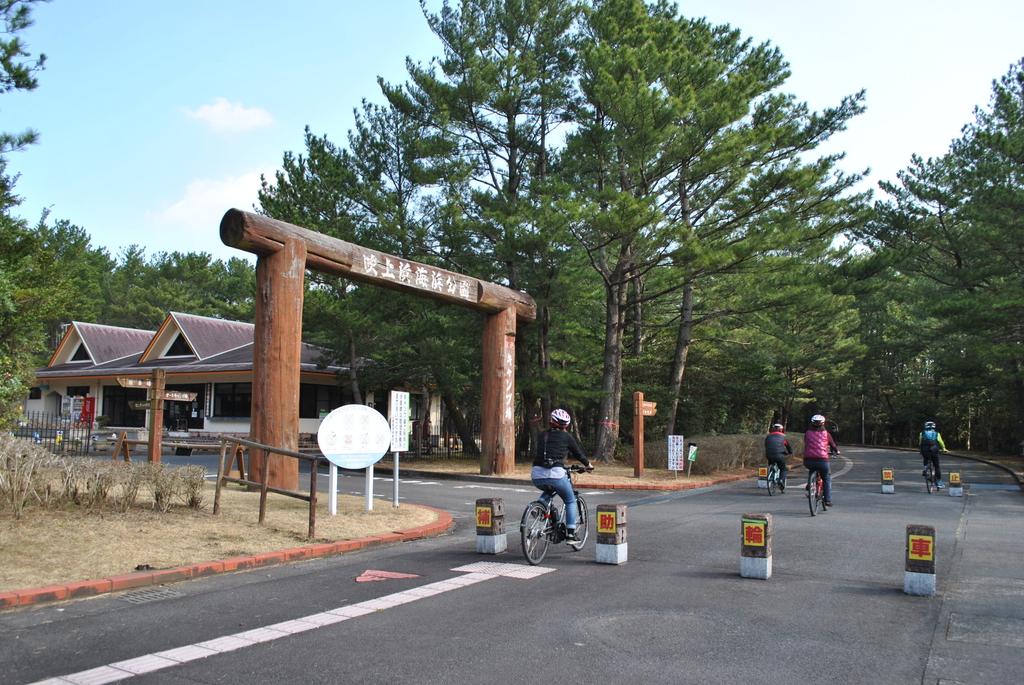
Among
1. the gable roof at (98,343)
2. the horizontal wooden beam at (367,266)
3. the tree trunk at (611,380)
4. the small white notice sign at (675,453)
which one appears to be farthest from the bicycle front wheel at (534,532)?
the gable roof at (98,343)

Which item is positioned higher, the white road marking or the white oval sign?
the white oval sign

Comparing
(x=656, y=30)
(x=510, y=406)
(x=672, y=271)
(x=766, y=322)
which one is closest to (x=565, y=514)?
(x=510, y=406)

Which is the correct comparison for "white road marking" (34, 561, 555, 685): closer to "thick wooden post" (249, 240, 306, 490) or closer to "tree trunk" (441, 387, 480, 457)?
"thick wooden post" (249, 240, 306, 490)

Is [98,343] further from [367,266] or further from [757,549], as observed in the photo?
[757,549]

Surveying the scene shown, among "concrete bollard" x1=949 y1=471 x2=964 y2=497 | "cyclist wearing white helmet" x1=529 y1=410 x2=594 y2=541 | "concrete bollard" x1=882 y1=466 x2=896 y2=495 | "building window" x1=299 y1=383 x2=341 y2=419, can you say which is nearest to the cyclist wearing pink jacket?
"concrete bollard" x1=882 y1=466 x2=896 y2=495

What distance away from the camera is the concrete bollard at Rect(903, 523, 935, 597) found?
680 centimetres

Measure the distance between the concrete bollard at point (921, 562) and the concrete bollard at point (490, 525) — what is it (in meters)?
4.15

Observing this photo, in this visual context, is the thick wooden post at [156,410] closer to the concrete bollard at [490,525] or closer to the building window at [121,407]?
the concrete bollard at [490,525]

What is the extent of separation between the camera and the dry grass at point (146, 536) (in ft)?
23.9

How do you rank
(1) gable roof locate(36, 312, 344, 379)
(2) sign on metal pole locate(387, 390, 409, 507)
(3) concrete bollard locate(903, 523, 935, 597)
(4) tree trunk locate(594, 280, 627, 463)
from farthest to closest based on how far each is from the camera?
(1) gable roof locate(36, 312, 344, 379) → (4) tree trunk locate(594, 280, 627, 463) → (2) sign on metal pole locate(387, 390, 409, 507) → (3) concrete bollard locate(903, 523, 935, 597)

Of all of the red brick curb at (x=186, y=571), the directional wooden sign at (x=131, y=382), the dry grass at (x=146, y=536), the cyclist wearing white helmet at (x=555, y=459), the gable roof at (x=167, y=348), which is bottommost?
the red brick curb at (x=186, y=571)

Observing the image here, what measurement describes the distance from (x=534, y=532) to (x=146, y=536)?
434cm

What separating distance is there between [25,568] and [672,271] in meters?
18.2

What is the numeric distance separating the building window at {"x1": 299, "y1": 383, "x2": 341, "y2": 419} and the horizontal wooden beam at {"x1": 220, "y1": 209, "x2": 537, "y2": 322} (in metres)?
16.0
